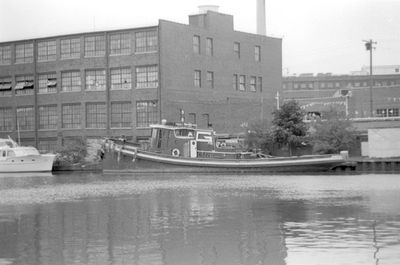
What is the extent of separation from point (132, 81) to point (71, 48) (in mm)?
9096

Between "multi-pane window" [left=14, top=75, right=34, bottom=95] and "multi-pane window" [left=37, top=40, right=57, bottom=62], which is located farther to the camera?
"multi-pane window" [left=14, top=75, right=34, bottom=95]

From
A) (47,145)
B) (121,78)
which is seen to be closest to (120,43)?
(121,78)

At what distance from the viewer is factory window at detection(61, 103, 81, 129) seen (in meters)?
78.1

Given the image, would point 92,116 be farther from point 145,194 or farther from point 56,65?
point 145,194

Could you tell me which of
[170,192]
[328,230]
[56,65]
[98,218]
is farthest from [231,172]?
[328,230]

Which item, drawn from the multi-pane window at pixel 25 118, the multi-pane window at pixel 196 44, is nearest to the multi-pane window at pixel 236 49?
the multi-pane window at pixel 196 44

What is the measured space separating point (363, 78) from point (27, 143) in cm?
8155

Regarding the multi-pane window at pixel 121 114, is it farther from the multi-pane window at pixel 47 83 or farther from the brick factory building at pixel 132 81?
the multi-pane window at pixel 47 83

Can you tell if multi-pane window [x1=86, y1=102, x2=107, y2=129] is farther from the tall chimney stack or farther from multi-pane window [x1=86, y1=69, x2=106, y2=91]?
the tall chimney stack

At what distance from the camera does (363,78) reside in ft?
470

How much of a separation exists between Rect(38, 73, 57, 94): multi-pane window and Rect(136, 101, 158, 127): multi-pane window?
11.4m

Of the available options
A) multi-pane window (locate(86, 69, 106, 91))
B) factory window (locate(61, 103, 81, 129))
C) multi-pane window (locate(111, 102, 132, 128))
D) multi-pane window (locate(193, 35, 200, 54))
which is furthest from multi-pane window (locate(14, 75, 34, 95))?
multi-pane window (locate(193, 35, 200, 54))

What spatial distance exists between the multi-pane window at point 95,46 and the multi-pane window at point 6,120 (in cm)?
1334

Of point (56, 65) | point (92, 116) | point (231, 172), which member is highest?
point (56, 65)
